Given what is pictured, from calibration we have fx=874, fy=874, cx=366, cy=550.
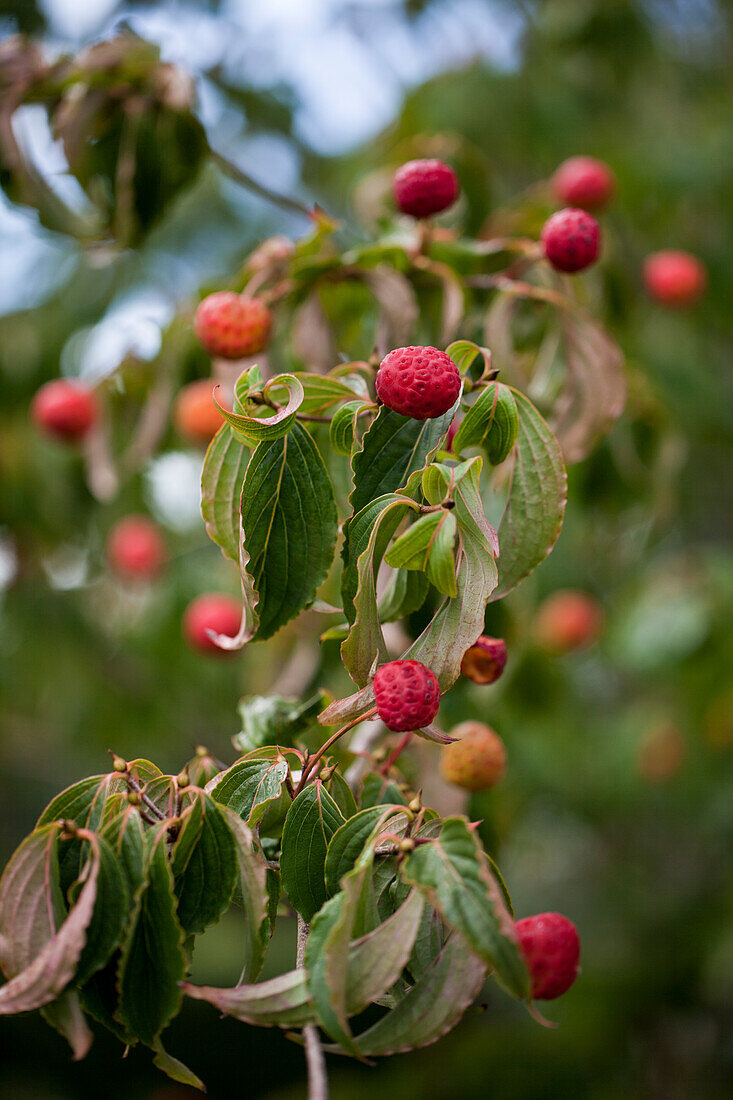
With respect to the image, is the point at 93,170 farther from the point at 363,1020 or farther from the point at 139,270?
the point at 363,1020

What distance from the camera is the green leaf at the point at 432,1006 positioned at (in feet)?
1.63

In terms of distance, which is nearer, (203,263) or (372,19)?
(372,19)

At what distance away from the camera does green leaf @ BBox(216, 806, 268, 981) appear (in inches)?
21.5

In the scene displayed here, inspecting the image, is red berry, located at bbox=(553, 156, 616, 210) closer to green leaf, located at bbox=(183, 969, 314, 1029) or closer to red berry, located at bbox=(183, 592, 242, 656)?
red berry, located at bbox=(183, 592, 242, 656)

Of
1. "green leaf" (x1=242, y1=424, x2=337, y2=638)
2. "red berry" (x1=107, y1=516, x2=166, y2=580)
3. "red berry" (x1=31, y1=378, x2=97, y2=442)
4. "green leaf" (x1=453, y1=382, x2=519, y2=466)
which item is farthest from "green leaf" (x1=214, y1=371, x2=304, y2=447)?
"red berry" (x1=107, y1=516, x2=166, y2=580)

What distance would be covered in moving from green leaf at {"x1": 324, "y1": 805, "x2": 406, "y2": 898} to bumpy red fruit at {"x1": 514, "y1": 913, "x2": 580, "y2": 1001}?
0.12 m

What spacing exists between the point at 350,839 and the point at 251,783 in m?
0.10

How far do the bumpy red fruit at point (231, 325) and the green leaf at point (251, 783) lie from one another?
427mm

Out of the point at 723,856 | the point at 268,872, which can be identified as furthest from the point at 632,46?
the point at 723,856

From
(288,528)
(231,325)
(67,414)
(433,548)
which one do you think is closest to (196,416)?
(67,414)

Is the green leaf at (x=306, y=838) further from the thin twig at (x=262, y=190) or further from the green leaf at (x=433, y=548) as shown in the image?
the thin twig at (x=262, y=190)

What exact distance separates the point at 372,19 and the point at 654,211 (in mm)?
1507

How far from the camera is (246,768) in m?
0.65

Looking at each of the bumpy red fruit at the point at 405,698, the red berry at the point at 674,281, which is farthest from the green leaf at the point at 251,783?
the red berry at the point at 674,281
